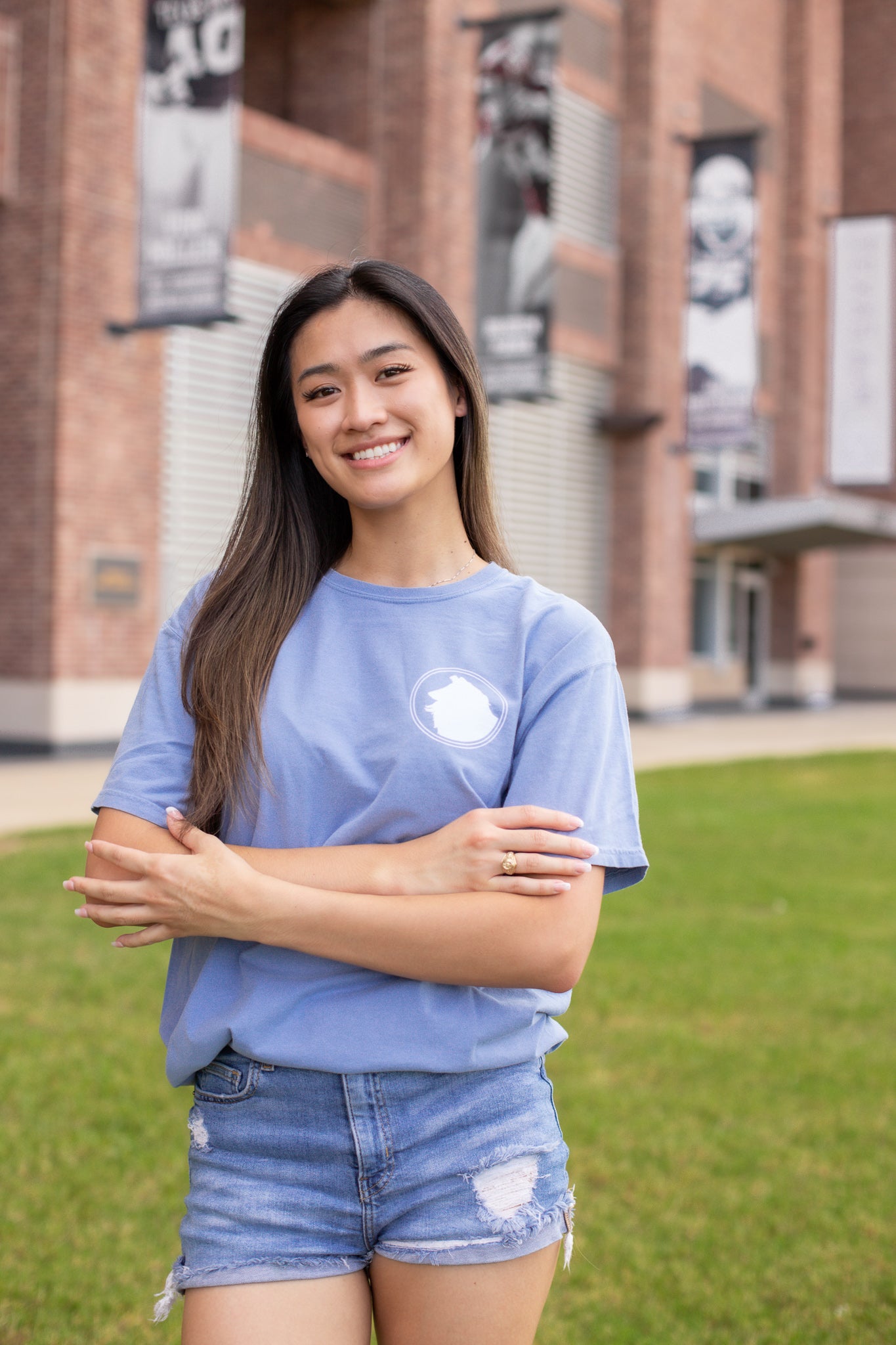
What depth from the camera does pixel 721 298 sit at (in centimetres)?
2345

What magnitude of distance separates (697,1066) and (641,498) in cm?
2020

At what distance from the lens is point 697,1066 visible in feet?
19.2

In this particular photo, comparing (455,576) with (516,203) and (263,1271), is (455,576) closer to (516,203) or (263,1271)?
(263,1271)

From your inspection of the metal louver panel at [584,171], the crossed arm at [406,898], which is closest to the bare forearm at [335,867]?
the crossed arm at [406,898]

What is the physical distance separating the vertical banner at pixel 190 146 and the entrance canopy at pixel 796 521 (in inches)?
596

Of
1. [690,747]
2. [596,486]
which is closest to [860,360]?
[596,486]

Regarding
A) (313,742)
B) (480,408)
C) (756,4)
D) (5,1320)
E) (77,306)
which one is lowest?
(5,1320)

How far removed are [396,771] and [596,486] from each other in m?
23.9

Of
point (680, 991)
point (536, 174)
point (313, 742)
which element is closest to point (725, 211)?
point (536, 174)

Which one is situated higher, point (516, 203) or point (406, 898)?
point (516, 203)

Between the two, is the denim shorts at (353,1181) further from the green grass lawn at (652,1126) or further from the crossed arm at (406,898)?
the green grass lawn at (652,1126)

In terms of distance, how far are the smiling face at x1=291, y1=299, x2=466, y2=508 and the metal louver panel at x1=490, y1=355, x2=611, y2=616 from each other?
20.2m

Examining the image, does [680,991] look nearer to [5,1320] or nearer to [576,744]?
[5,1320]

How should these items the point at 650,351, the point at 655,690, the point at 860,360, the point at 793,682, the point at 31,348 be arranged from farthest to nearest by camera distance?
the point at 793,682 → the point at 860,360 → the point at 655,690 → the point at 650,351 → the point at 31,348
